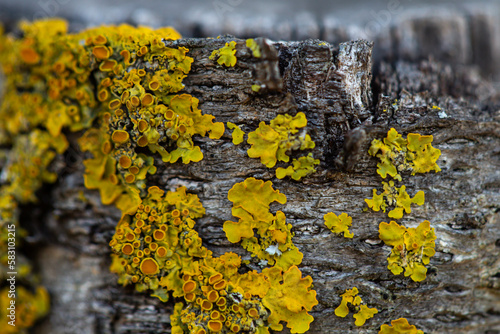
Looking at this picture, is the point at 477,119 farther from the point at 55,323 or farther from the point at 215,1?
the point at 55,323

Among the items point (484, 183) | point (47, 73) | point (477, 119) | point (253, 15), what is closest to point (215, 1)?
point (253, 15)

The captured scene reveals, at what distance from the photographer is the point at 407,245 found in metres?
2.23

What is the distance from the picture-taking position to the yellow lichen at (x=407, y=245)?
7.33 feet

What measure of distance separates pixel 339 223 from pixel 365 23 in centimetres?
247

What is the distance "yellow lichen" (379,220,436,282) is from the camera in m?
2.23

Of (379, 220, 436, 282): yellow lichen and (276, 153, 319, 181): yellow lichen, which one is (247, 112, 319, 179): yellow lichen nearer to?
(276, 153, 319, 181): yellow lichen

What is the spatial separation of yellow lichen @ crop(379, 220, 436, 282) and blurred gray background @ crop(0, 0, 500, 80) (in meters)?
1.97

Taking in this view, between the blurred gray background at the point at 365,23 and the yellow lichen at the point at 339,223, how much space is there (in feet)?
6.66

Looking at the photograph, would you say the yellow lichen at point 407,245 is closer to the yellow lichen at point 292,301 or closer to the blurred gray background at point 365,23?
the yellow lichen at point 292,301

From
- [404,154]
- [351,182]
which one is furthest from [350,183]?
[404,154]

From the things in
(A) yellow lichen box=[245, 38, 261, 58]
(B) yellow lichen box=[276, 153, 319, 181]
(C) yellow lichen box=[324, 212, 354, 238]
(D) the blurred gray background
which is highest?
(D) the blurred gray background

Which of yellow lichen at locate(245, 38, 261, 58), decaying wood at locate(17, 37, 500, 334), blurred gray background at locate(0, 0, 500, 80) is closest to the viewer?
yellow lichen at locate(245, 38, 261, 58)

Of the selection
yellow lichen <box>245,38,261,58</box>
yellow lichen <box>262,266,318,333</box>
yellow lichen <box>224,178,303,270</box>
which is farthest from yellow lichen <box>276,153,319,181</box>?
yellow lichen <box>245,38,261,58</box>

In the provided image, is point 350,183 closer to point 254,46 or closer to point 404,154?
point 404,154
